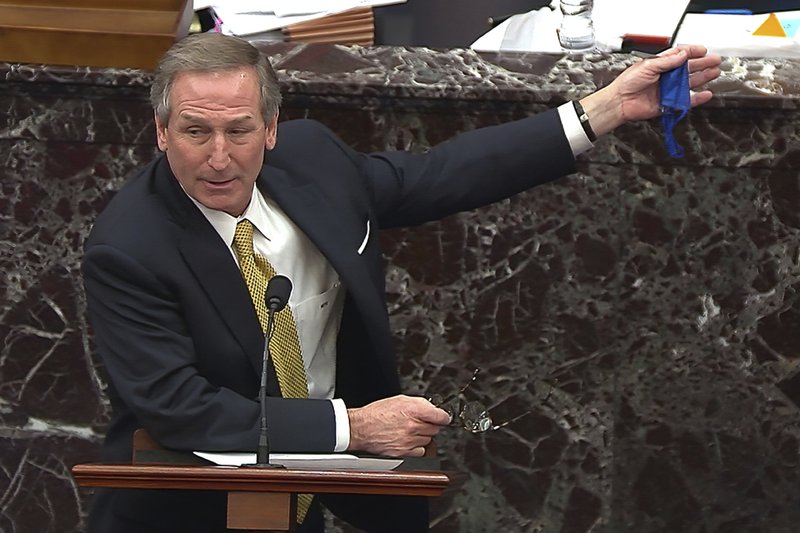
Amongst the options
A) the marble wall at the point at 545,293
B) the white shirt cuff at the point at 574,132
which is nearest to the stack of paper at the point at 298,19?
the marble wall at the point at 545,293

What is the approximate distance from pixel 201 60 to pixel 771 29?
1.56 metres

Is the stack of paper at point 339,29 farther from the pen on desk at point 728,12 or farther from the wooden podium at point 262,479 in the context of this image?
the wooden podium at point 262,479

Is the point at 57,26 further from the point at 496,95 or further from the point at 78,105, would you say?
the point at 496,95

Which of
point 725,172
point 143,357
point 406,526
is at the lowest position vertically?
point 406,526

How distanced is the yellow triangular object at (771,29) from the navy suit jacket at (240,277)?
970 millimetres

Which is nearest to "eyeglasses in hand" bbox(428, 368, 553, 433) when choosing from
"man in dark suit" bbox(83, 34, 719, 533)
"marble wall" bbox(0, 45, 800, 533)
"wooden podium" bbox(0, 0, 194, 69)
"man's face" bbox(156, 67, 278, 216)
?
"marble wall" bbox(0, 45, 800, 533)

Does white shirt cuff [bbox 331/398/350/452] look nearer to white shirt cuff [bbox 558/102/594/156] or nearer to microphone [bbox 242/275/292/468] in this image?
microphone [bbox 242/275/292/468]

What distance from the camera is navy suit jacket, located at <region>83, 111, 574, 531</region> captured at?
2.17m

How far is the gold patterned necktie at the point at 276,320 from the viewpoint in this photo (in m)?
2.31

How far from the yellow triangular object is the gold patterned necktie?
4.77 ft

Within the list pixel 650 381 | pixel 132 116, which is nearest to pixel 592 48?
pixel 650 381

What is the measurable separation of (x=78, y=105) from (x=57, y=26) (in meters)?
0.15

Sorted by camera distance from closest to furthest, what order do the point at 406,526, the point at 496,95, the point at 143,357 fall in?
the point at 143,357 → the point at 406,526 → the point at 496,95

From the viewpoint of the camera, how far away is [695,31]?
3.35m
